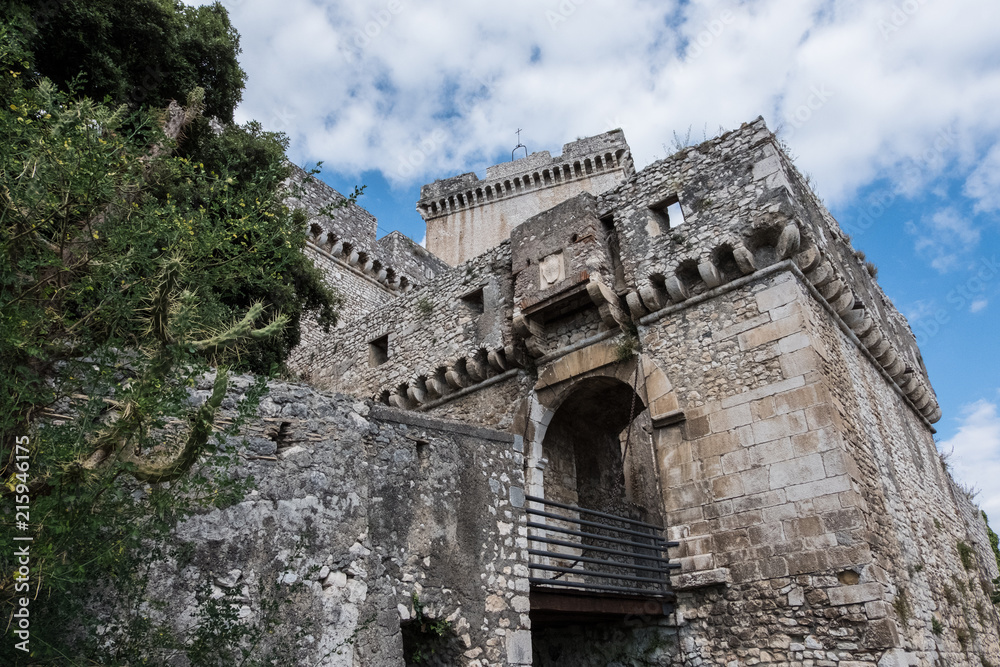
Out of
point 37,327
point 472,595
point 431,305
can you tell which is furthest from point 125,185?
point 431,305

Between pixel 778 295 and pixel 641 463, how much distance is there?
16.0 feet

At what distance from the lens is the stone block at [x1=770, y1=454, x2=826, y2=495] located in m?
7.29

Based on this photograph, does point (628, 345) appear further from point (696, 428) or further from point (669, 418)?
point (696, 428)

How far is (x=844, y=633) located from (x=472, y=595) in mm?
4235

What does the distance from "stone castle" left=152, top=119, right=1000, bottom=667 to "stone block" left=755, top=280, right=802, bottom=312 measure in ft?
0.13

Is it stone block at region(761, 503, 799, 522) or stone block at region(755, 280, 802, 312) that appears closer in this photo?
stone block at region(761, 503, 799, 522)

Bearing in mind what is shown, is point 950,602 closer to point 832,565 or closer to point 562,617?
point 832,565

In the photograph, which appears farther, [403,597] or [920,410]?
[920,410]

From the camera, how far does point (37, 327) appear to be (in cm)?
340

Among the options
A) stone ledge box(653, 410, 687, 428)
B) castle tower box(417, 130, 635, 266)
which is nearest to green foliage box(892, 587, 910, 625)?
stone ledge box(653, 410, 687, 428)

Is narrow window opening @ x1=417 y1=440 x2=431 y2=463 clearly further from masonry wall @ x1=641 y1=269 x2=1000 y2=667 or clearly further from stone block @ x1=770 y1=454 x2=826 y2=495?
stone block @ x1=770 y1=454 x2=826 y2=495

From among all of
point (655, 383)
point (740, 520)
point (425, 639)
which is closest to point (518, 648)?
point (425, 639)

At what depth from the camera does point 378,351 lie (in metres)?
14.3

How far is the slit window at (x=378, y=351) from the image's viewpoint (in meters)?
14.0
